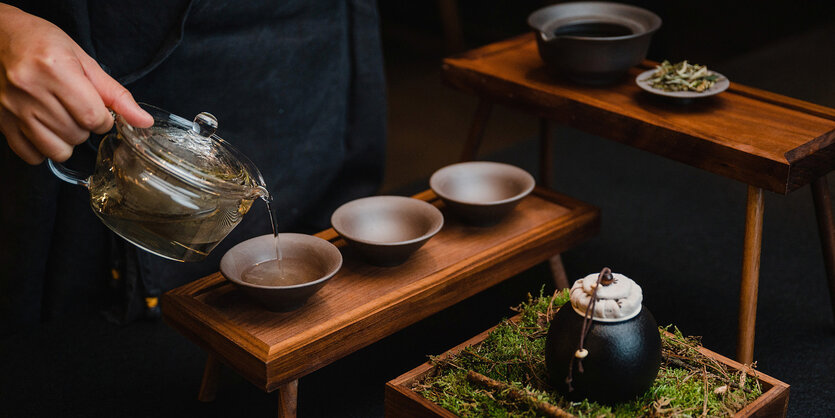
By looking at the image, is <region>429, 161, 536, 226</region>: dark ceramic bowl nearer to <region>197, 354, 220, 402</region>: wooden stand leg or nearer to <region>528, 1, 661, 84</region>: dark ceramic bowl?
<region>528, 1, 661, 84</region>: dark ceramic bowl

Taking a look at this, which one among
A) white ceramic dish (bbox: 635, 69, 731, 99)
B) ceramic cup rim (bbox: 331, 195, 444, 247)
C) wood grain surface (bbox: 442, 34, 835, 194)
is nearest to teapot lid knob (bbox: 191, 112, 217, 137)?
ceramic cup rim (bbox: 331, 195, 444, 247)

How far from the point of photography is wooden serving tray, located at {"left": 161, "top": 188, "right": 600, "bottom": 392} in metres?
1.49

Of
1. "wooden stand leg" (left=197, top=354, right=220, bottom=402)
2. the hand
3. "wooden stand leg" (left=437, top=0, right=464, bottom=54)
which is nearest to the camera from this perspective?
the hand

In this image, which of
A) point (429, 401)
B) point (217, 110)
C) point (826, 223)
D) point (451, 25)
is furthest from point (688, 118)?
point (451, 25)

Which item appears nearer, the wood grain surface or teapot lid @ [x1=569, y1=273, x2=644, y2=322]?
teapot lid @ [x1=569, y1=273, x2=644, y2=322]

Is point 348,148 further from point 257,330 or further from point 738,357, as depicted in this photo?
point 738,357

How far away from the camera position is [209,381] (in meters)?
1.84

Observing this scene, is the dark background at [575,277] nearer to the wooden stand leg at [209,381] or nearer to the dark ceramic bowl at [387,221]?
the wooden stand leg at [209,381]

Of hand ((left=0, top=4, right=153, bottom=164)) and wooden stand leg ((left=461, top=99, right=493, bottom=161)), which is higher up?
hand ((left=0, top=4, right=153, bottom=164))

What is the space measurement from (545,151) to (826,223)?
85cm

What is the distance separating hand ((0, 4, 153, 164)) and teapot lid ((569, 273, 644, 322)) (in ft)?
2.48

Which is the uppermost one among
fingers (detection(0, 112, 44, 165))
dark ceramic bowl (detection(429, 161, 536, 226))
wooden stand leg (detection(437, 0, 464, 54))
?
fingers (detection(0, 112, 44, 165))

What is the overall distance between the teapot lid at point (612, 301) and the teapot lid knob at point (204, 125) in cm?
69

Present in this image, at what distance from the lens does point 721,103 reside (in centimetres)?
195
